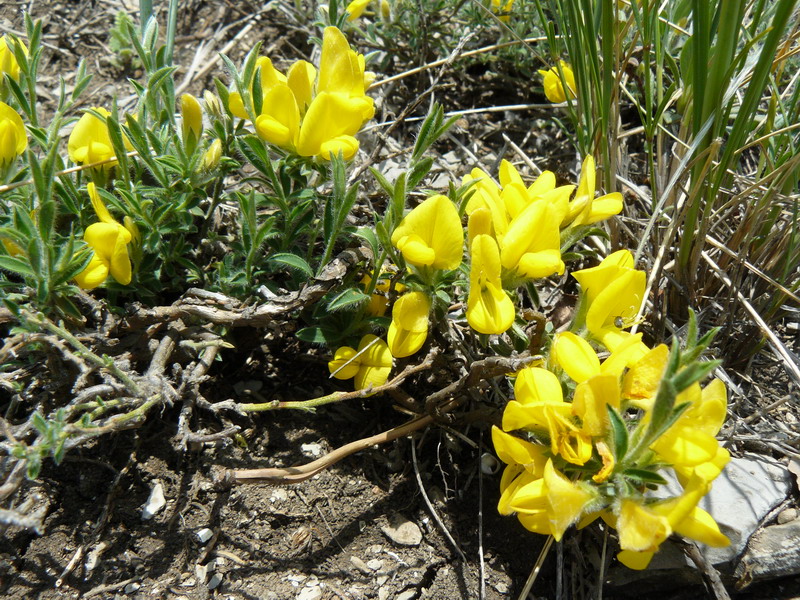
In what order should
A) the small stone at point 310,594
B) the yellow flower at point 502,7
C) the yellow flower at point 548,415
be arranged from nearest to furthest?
the yellow flower at point 548,415 → the small stone at point 310,594 → the yellow flower at point 502,7

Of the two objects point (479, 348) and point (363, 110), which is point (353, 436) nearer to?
point (479, 348)

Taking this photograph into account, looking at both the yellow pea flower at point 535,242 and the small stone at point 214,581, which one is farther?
the small stone at point 214,581

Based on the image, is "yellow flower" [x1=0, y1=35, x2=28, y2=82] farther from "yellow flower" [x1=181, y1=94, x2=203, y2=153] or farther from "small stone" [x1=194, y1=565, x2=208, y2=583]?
"small stone" [x1=194, y1=565, x2=208, y2=583]

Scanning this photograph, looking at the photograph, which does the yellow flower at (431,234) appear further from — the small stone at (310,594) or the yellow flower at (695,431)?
the small stone at (310,594)

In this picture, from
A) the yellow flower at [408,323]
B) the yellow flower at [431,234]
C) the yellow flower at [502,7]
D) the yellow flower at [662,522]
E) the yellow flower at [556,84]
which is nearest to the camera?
the yellow flower at [662,522]

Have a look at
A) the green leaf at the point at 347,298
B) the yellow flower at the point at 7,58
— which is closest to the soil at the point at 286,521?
the green leaf at the point at 347,298

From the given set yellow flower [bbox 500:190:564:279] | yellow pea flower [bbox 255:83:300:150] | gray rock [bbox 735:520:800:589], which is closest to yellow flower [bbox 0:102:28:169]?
yellow pea flower [bbox 255:83:300:150]
